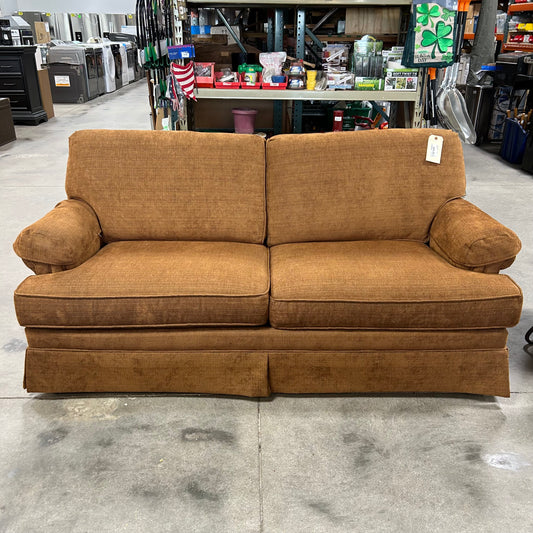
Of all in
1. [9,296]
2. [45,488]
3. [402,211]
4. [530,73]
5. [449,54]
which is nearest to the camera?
[45,488]

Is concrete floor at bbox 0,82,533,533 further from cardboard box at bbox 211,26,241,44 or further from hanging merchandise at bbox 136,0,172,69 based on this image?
cardboard box at bbox 211,26,241,44

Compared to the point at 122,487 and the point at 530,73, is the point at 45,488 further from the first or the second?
the point at 530,73

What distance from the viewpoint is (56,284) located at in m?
1.79

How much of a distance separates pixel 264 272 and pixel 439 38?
2.45 metres

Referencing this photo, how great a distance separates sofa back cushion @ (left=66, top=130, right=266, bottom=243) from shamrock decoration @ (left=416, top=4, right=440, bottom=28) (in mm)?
1972

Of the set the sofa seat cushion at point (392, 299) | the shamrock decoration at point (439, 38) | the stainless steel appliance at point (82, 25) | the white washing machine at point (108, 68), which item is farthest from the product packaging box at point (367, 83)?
the stainless steel appliance at point (82, 25)

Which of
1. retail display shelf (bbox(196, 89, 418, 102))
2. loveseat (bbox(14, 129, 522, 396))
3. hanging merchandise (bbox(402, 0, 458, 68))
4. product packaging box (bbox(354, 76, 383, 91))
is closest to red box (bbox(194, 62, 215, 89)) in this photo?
retail display shelf (bbox(196, 89, 418, 102))

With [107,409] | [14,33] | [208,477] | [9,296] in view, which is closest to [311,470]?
[208,477]

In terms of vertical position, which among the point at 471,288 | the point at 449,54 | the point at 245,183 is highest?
the point at 449,54

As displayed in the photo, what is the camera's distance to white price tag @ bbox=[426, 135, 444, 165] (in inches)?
85.9

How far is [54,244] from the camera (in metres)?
1.82

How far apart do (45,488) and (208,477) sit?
48 centimetres

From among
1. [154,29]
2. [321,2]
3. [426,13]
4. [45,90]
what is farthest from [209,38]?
[45,90]

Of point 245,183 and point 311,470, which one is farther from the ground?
point 245,183
